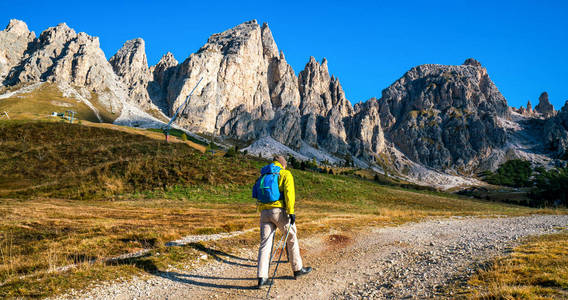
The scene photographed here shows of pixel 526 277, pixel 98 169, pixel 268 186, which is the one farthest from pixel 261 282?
pixel 98 169

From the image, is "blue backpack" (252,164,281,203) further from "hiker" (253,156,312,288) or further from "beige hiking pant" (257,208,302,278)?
"beige hiking pant" (257,208,302,278)

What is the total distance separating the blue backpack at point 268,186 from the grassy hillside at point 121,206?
3.54 meters

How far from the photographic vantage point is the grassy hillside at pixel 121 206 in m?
9.30

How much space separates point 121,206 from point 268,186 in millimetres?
22600

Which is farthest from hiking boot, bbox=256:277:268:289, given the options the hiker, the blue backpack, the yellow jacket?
the blue backpack

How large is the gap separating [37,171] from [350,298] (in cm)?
4524

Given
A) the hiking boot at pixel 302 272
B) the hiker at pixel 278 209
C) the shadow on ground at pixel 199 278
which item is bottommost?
the shadow on ground at pixel 199 278

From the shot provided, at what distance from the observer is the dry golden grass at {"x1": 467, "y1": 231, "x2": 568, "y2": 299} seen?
5.90 m

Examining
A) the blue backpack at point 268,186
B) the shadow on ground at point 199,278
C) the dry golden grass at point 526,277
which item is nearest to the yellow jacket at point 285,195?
the blue backpack at point 268,186

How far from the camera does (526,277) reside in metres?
7.00

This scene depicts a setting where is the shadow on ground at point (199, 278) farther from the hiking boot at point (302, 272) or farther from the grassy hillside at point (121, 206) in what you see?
the hiking boot at point (302, 272)

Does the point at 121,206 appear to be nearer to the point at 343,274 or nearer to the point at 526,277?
the point at 343,274

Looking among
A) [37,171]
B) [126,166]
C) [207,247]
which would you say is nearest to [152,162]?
[126,166]

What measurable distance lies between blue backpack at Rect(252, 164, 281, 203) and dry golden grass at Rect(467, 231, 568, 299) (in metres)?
4.98
